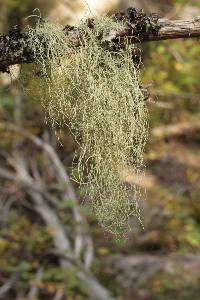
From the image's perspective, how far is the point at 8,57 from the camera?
1362 millimetres

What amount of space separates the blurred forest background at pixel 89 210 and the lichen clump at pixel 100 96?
231cm

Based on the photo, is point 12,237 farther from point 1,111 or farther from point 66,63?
point 66,63

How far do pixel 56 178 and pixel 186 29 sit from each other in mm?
3778

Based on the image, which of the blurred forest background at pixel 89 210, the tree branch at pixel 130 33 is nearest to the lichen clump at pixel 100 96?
the tree branch at pixel 130 33

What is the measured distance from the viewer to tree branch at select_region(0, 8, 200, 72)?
4.45ft

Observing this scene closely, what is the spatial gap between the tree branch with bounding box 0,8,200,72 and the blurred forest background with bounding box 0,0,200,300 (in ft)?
7.81

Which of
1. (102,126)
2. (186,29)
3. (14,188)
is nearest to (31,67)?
(102,126)

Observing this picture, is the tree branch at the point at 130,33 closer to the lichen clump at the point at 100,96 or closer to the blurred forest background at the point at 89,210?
the lichen clump at the point at 100,96

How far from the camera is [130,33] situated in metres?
1.39

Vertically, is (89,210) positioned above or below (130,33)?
below

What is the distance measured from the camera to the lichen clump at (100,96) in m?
1.37

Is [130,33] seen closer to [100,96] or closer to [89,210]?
[100,96]

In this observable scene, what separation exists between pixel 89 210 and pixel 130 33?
3.04 meters

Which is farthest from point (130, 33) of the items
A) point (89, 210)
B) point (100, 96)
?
point (89, 210)
